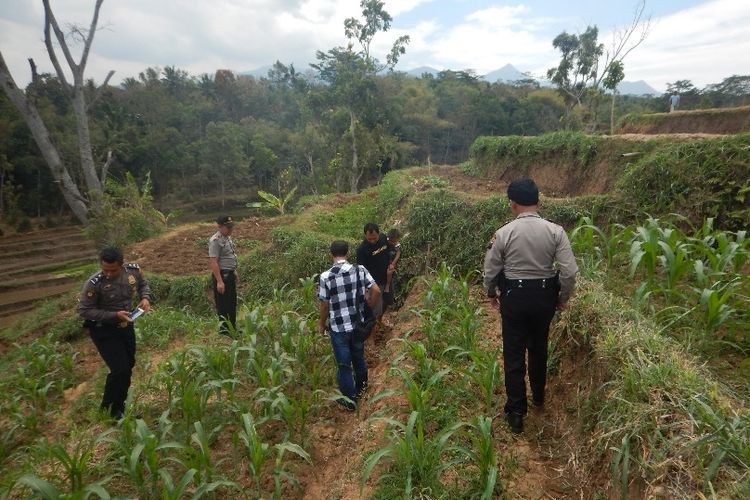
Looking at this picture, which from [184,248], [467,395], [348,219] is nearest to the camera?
[467,395]

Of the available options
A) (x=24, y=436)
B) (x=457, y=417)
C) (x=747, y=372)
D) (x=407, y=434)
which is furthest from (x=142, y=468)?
(x=747, y=372)

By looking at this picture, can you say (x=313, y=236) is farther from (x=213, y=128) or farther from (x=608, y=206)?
(x=213, y=128)

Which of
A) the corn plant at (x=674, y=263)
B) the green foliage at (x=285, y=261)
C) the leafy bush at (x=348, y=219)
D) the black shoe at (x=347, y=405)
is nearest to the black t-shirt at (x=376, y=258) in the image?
the black shoe at (x=347, y=405)

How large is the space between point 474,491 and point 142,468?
2.19 m

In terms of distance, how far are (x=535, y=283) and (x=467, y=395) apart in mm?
1054

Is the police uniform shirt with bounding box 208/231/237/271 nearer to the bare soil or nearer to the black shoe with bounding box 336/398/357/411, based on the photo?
the black shoe with bounding box 336/398/357/411

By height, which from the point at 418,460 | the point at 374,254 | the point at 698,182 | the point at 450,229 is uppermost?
the point at 698,182

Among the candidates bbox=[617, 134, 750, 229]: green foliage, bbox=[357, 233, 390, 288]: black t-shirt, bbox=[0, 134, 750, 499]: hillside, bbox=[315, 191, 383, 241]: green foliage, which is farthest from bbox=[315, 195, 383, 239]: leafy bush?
bbox=[617, 134, 750, 229]: green foliage

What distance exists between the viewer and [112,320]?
12.3ft

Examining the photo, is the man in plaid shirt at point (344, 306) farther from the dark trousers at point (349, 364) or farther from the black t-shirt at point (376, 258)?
the black t-shirt at point (376, 258)

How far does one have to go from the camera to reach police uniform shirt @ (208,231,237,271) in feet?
17.8

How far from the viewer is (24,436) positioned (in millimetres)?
4199

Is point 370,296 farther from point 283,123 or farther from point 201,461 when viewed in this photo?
point 283,123

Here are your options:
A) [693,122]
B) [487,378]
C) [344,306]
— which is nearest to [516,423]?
[487,378]
